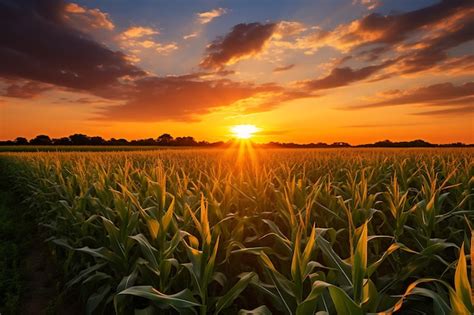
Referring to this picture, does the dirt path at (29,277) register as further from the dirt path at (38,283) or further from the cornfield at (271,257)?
the cornfield at (271,257)

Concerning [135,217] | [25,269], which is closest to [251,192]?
[135,217]

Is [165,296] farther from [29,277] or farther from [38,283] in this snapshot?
[29,277]

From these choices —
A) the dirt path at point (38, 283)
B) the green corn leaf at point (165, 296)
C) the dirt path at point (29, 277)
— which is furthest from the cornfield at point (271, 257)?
the dirt path at point (38, 283)

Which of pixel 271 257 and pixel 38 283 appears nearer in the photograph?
pixel 271 257

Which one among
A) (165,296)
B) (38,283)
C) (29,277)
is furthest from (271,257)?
(29,277)

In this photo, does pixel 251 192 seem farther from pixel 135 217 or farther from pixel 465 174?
pixel 465 174

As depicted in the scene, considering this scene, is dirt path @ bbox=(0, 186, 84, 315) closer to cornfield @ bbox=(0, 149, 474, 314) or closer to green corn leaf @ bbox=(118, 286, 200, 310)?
cornfield @ bbox=(0, 149, 474, 314)

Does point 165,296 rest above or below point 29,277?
above

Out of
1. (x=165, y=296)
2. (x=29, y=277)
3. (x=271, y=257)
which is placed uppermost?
(x=165, y=296)

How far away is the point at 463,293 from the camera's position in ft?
4.63

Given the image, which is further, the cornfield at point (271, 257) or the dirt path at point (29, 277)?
the dirt path at point (29, 277)

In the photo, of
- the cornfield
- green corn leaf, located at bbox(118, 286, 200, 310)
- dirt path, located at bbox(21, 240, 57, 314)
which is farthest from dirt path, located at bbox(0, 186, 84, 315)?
green corn leaf, located at bbox(118, 286, 200, 310)

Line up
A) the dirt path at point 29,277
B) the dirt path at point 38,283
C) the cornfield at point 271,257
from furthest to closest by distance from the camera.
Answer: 1. the dirt path at point 38,283
2. the dirt path at point 29,277
3. the cornfield at point 271,257

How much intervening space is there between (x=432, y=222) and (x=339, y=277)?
1.70 m
